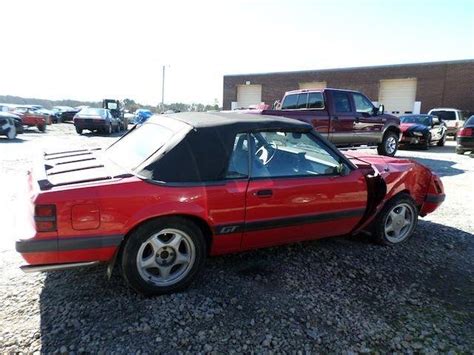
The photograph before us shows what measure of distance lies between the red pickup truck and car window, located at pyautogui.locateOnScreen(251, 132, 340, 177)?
5576 mm

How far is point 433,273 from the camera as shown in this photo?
3928 mm

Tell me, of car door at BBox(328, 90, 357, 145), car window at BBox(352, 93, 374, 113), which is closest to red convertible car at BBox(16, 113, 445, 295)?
car door at BBox(328, 90, 357, 145)

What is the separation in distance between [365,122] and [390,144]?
1.64 meters

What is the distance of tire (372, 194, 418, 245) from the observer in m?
4.45

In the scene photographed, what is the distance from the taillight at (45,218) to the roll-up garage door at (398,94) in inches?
1237

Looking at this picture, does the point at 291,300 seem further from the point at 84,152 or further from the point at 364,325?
the point at 84,152

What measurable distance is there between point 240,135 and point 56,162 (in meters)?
1.80

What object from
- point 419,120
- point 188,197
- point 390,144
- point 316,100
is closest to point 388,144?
point 390,144

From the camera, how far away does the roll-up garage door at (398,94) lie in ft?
99.2

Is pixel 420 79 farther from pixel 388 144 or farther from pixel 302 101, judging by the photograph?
pixel 302 101

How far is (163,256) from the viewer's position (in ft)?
10.6

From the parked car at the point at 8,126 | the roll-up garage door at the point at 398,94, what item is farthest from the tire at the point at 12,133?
the roll-up garage door at the point at 398,94

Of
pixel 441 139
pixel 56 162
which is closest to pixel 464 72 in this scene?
pixel 441 139

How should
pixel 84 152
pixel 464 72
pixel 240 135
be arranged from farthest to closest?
pixel 464 72
pixel 84 152
pixel 240 135
